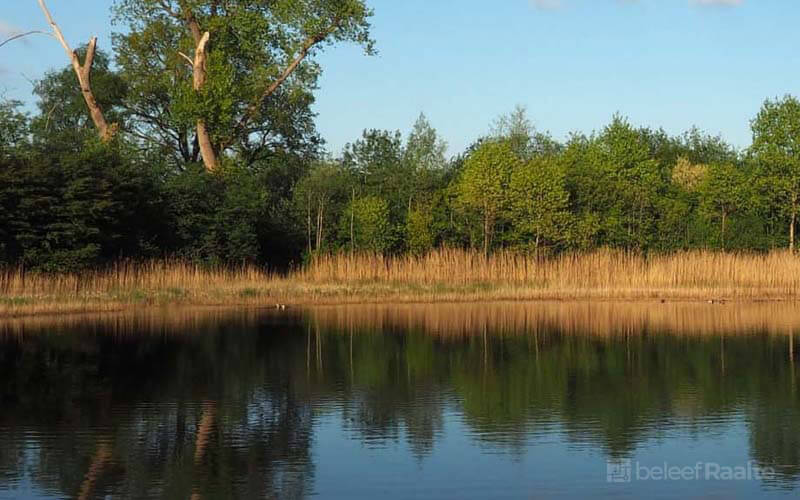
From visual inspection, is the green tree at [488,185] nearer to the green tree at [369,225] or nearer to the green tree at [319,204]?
the green tree at [369,225]

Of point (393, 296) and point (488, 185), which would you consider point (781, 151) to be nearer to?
point (488, 185)

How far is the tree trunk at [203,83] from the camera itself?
35781 mm

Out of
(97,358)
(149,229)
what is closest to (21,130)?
(149,229)

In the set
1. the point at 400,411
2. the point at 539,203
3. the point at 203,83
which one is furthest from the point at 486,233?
the point at 400,411

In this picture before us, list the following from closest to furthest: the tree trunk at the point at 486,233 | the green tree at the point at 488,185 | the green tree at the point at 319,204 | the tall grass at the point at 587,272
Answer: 1. the tall grass at the point at 587,272
2. the tree trunk at the point at 486,233
3. the green tree at the point at 488,185
4. the green tree at the point at 319,204

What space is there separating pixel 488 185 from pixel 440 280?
6296 millimetres

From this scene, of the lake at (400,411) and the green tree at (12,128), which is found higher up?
the green tree at (12,128)

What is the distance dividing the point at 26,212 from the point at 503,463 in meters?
20.4

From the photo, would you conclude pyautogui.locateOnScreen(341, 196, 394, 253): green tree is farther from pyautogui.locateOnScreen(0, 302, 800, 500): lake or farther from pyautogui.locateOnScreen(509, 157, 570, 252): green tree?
pyautogui.locateOnScreen(0, 302, 800, 500): lake

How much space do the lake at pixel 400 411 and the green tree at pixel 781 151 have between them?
16.3m

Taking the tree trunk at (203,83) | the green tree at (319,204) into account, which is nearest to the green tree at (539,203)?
the green tree at (319,204)

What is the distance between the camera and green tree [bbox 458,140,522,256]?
3478cm

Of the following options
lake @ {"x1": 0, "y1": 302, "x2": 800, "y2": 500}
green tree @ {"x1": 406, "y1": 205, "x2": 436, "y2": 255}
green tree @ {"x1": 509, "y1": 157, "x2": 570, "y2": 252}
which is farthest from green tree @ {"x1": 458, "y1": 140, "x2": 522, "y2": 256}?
lake @ {"x1": 0, "y1": 302, "x2": 800, "y2": 500}

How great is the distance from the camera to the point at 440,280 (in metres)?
29.6
